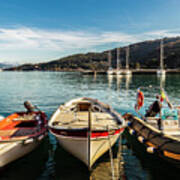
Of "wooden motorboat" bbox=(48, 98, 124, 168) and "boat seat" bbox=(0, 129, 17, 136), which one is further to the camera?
"boat seat" bbox=(0, 129, 17, 136)

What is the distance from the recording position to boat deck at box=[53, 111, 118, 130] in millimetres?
11637

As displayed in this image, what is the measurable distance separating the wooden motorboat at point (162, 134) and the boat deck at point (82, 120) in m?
2.00

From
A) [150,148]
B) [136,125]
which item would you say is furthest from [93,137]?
[136,125]

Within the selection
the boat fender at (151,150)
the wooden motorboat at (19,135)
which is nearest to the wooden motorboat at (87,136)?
the wooden motorboat at (19,135)

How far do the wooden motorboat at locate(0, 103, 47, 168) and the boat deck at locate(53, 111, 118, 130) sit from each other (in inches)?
55.9

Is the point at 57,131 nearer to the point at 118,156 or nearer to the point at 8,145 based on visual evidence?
the point at 8,145

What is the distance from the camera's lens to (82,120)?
41.3 feet

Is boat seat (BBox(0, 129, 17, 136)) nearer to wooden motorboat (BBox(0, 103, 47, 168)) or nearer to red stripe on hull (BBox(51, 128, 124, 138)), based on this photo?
wooden motorboat (BBox(0, 103, 47, 168))

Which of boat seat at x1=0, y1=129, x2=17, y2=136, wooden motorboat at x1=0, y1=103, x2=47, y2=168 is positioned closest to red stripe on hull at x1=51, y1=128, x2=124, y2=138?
wooden motorboat at x1=0, y1=103, x2=47, y2=168

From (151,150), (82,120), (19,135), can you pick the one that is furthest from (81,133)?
(19,135)

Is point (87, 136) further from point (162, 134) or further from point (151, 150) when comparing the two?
point (162, 134)

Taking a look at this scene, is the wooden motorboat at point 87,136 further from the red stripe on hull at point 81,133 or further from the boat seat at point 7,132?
the boat seat at point 7,132

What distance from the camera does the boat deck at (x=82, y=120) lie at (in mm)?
11637

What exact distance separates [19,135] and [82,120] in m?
4.11
